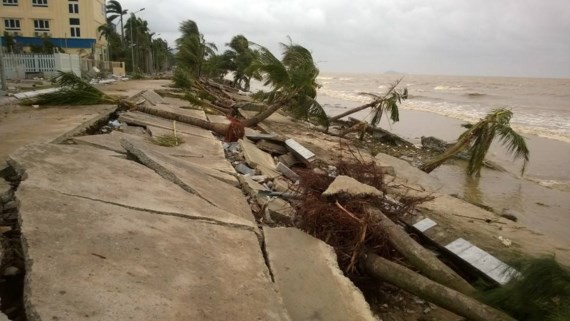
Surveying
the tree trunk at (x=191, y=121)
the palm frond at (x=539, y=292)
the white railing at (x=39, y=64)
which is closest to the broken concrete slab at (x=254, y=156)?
the tree trunk at (x=191, y=121)

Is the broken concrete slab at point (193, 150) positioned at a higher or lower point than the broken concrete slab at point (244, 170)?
higher

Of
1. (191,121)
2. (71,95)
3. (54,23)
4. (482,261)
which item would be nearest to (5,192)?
(482,261)

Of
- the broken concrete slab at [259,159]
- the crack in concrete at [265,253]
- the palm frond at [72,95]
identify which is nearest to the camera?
the crack in concrete at [265,253]

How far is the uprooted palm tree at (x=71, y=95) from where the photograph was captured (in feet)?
26.0

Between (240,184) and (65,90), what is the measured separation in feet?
16.8

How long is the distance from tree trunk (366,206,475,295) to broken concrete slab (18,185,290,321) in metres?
1.16

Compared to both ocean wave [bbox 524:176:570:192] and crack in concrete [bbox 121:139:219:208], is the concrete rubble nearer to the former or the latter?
crack in concrete [bbox 121:139:219:208]

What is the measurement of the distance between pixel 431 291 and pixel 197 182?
2.30m

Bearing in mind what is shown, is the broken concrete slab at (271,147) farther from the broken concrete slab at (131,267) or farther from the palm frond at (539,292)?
the palm frond at (539,292)

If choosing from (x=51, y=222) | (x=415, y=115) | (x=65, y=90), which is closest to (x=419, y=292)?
(x=51, y=222)

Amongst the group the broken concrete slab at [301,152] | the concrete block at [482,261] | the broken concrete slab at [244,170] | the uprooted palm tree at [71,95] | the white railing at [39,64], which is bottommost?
the concrete block at [482,261]

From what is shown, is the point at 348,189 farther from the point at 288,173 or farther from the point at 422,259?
the point at 288,173

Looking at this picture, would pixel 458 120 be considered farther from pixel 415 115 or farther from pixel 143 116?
pixel 143 116

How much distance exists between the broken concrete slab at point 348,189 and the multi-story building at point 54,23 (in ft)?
134
